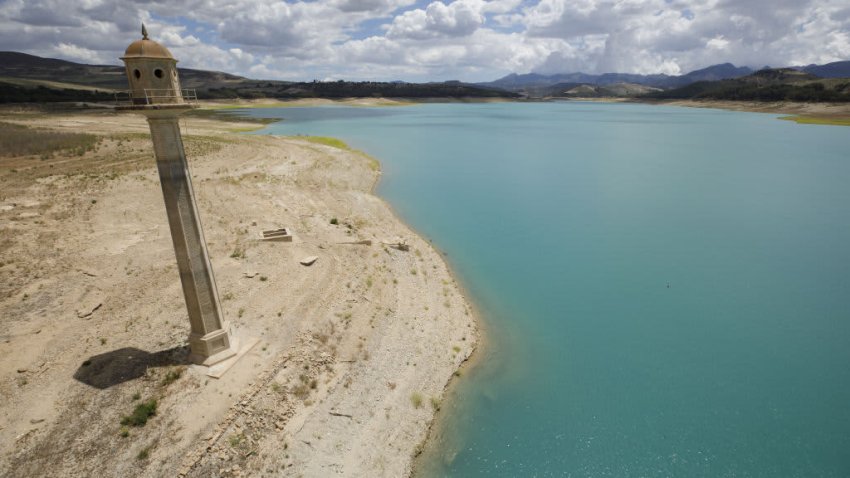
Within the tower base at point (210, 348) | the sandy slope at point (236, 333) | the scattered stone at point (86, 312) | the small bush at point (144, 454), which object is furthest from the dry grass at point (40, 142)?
the small bush at point (144, 454)

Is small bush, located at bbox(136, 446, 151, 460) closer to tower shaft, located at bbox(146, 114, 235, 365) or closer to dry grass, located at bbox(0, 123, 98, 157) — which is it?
tower shaft, located at bbox(146, 114, 235, 365)

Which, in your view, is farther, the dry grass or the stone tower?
the dry grass

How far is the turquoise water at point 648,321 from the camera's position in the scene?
1545 centimetres

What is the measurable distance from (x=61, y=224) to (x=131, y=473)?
24133 millimetres

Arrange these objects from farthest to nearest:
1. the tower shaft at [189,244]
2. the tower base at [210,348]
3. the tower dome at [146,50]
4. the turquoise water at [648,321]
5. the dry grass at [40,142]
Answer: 1. the dry grass at [40,142]
2. the tower base at [210,348]
3. the turquoise water at [648,321]
4. the tower shaft at [189,244]
5. the tower dome at [146,50]

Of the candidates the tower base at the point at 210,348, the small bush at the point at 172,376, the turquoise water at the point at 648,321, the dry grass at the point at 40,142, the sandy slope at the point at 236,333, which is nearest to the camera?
the sandy slope at the point at 236,333

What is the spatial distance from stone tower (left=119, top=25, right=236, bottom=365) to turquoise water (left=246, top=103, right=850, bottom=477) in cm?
949

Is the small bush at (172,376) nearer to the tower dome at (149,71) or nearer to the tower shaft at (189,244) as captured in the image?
the tower shaft at (189,244)

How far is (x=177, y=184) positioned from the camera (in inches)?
546

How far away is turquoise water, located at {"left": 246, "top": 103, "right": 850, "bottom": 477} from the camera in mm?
15445

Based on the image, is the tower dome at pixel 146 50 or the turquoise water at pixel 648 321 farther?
the turquoise water at pixel 648 321

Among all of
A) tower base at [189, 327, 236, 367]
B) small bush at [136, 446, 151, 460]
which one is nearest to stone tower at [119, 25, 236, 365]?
tower base at [189, 327, 236, 367]

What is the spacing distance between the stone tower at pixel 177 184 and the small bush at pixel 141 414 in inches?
87.7

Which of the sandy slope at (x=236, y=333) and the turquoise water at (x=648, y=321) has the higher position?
the sandy slope at (x=236, y=333)
